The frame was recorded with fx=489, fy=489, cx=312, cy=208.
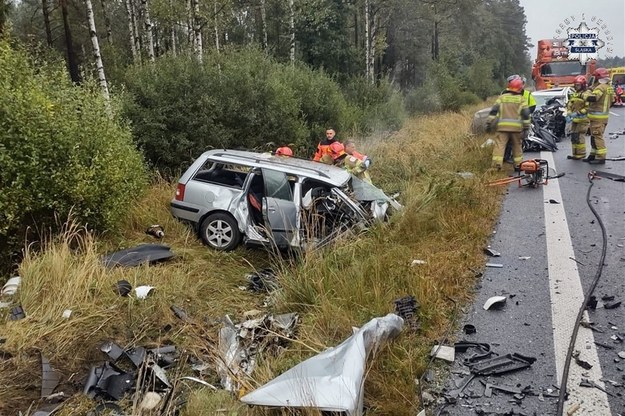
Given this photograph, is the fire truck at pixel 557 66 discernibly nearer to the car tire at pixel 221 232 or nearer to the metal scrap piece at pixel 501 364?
the car tire at pixel 221 232

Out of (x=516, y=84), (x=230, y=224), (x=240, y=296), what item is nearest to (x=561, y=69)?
(x=516, y=84)

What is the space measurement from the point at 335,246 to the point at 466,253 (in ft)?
4.74

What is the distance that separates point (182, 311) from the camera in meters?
4.55

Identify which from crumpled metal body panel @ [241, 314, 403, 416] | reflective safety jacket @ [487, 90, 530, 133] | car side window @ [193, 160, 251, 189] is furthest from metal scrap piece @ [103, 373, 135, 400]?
reflective safety jacket @ [487, 90, 530, 133]

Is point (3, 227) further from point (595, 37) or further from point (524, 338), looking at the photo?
point (595, 37)

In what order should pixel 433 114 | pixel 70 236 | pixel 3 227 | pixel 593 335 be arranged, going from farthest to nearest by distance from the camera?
pixel 433 114
pixel 70 236
pixel 3 227
pixel 593 335

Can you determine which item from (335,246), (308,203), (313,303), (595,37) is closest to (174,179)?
(308,203)

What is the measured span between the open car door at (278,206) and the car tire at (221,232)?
0.52m

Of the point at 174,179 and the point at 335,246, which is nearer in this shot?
the point at 335,246

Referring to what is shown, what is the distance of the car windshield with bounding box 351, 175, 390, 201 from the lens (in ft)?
23.3

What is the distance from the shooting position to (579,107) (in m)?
10.6

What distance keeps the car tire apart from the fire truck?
73.5 ft

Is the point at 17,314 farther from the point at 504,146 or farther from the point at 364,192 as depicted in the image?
the point at 504,146

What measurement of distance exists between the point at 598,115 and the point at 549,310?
7.73 metres
